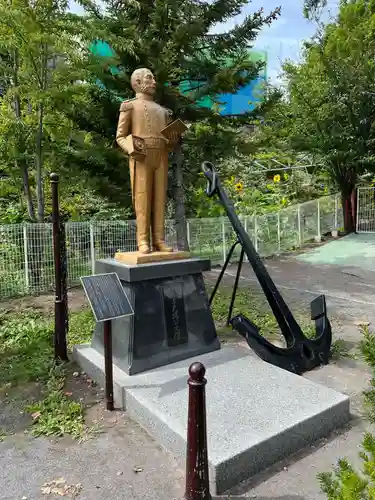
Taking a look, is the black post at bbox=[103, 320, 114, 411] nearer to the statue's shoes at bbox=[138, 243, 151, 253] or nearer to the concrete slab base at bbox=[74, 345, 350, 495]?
the concrete slab base at bbox=[74, 345, 350, 495]

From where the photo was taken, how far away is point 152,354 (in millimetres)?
3625

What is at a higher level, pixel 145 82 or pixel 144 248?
pixel 145 82

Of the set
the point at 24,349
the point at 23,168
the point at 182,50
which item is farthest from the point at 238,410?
the point at 23,168

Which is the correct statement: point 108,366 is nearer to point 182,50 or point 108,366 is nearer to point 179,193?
point 179,193

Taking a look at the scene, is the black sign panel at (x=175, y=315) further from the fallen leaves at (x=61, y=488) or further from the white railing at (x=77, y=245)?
the white railing at (x=77, y=245)

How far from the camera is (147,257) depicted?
150 inches

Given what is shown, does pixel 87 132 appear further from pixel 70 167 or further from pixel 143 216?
pixel 143 216

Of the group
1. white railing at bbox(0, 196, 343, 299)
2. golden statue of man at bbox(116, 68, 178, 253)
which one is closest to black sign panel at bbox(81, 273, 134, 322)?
golden statue of man at bbox(116, 68, 178, 253)

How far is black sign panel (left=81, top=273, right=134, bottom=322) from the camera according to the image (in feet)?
9.73

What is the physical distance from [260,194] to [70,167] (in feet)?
30.0

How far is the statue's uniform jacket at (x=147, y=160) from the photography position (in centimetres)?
387

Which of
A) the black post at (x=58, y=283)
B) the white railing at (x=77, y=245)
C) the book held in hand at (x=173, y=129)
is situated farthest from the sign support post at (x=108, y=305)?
the white railing at (x=77, y=245)

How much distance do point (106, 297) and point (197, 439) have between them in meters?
1.44

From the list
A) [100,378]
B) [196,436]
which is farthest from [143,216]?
[196,436]
